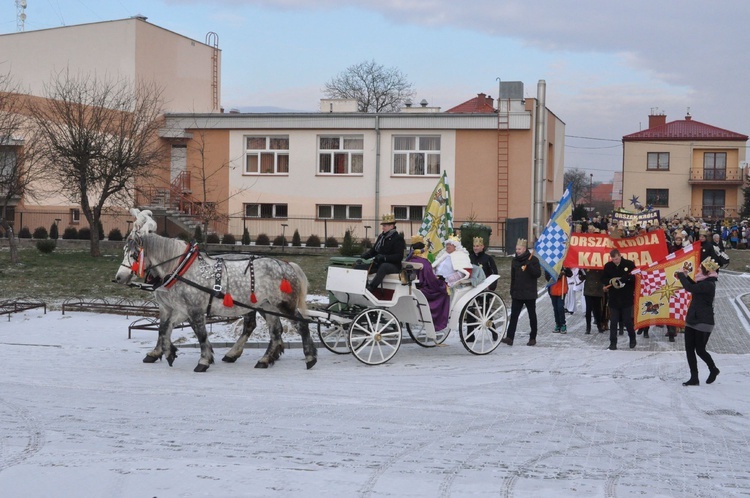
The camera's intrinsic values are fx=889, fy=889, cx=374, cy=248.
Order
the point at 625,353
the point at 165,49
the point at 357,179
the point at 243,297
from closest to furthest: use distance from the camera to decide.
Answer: the point at 243,297, the point at 625,353, the point at 357,179, the point at 165,49

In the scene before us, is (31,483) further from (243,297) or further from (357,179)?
(357,179)

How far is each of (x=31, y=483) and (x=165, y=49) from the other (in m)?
40.5

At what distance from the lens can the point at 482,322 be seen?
46.2ft

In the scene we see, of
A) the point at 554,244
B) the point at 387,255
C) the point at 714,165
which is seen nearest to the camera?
the point at 387,255

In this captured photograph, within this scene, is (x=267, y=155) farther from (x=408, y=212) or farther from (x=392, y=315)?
(x=392, y=315)

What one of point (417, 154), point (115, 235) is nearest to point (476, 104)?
point (417, 154)

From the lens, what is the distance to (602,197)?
15525 centimetres

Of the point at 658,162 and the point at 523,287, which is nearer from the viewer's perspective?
the point at 523,287

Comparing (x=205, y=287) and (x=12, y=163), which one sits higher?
(x=12, y=163)

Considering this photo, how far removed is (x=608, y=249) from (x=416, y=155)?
24429mm

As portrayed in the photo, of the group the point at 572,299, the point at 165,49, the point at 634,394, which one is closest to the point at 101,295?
the point at 572,299

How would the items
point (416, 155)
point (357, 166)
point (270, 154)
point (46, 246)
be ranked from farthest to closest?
point (270, 154) → point (357, 166) → point (416, 155) → point (46, 246)

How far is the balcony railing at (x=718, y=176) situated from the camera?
69562mm

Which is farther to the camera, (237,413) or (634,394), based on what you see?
(634,394)
